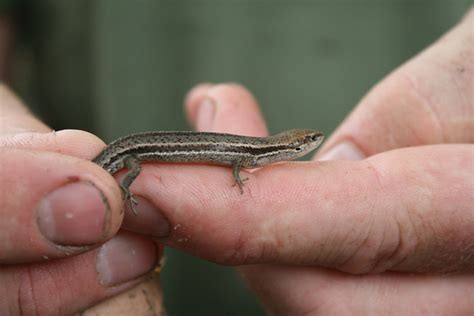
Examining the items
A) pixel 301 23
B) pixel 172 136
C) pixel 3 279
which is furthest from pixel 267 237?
pixel 301 23

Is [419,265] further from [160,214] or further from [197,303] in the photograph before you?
[197,303]

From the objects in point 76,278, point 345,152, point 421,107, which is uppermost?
point 421,107

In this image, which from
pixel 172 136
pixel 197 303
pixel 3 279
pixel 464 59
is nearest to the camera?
pixel 3 279

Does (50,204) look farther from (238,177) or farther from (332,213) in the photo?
(332,213)

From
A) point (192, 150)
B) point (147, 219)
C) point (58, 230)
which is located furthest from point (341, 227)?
point (58, 230)

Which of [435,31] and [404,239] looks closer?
[404,239]

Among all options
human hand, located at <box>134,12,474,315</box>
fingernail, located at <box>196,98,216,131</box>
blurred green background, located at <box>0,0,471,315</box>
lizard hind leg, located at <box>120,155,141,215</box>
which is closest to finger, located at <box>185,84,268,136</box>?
fingernail, located at <box>196,98,216,131</box>

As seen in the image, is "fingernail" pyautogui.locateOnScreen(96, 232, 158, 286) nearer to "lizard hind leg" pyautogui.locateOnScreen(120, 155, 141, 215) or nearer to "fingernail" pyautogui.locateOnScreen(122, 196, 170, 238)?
"fingernail" pyautogui.locateOnScreen(122, 196, 170, 238)
